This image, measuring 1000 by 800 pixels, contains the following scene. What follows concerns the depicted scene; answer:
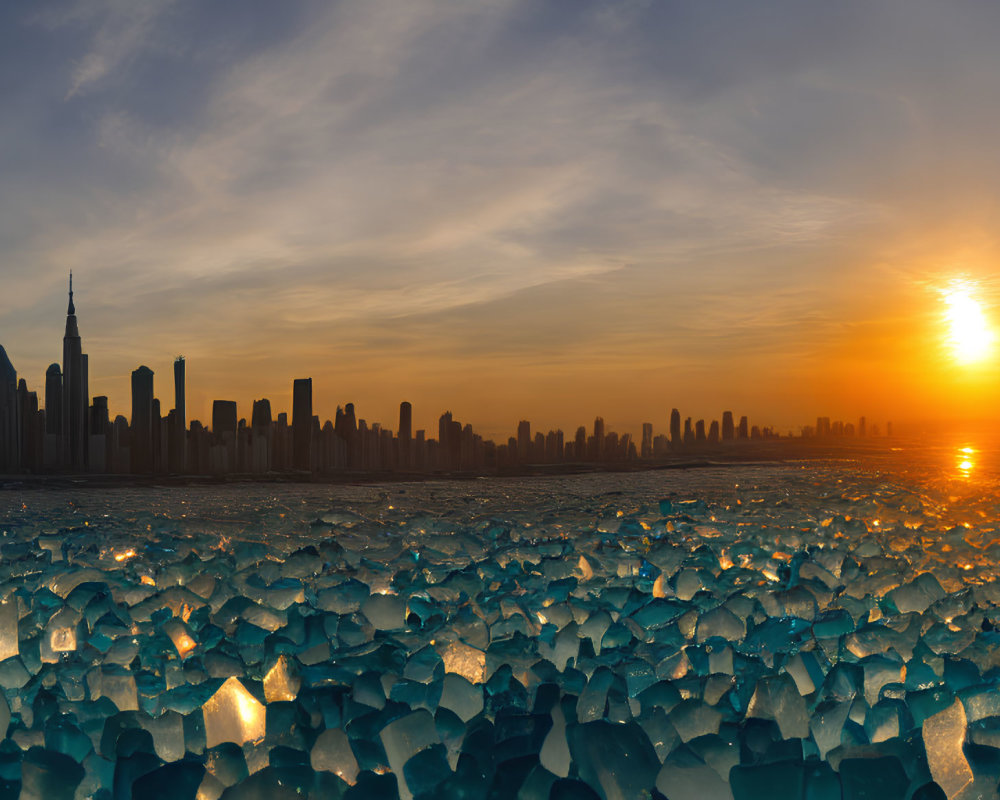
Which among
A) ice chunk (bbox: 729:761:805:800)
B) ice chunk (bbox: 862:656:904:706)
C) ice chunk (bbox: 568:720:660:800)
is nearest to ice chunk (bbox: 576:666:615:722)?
ice chunk (bbox: 568:720:660:800)

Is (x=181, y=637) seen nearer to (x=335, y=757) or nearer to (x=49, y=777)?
(x=49, y=777)

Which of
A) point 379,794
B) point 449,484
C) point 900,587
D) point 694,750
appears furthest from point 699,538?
point 449,484

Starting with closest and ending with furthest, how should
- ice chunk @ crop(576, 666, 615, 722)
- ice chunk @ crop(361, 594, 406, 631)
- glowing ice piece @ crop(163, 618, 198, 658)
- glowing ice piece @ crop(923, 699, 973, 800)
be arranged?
glowing ice piece @ crop(923, 699, 973, 800), ice chunk @ crop(576, 666, 615, 722), glowing ice piece @ crop(163, 618, 198, 658), ice chunk @ crop(361, 594, 406, 631)

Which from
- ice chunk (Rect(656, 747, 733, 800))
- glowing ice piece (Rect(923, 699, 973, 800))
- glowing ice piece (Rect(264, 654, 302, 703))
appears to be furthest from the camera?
glowing ice piece (Rect(264, 654, 302, 703))

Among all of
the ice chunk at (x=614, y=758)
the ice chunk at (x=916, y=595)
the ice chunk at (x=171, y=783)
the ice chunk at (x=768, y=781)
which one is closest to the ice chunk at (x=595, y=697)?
the ice chunk at (x=614, y=758)

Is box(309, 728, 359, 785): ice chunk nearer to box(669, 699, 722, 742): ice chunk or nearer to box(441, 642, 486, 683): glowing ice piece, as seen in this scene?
box(441, 642, 486, 683): glowing ice piece

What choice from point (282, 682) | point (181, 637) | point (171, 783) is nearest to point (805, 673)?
point (282, 682)
